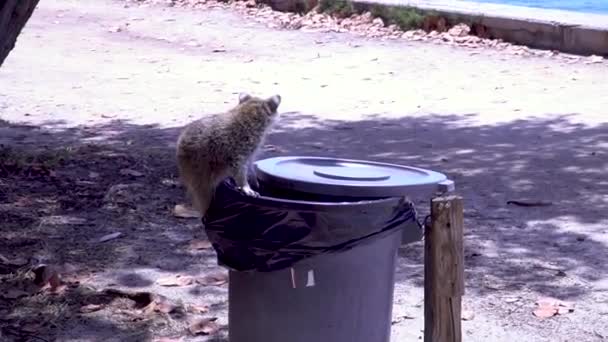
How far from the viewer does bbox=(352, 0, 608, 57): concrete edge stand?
1277 centimetres

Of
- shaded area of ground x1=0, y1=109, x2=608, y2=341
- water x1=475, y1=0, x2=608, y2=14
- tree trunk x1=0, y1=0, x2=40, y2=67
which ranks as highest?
tree trunk x1=0, y1=0, x2=40, y2=67

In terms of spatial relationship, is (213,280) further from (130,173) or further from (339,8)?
(339,8)

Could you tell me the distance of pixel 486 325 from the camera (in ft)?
17.9

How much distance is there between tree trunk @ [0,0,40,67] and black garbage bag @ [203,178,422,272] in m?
2.01

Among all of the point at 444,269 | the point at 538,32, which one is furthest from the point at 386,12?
the point at 444,269

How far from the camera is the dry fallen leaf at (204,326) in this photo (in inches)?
208

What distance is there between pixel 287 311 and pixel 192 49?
9.83 metres

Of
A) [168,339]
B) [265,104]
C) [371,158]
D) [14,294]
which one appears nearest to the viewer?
[265,104]

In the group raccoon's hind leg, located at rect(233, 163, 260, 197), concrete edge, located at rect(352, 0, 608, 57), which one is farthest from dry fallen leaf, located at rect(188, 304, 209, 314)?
concrete edge, located at rect(352, 0, 608, 57)

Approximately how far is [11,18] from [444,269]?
2619 mm

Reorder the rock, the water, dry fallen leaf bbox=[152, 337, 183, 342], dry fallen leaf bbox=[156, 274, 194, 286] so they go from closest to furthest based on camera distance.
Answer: dry fallen leaf bbox=[152, 337, 183, 342]
dry fallen leaf bbox=[156, 274, 194, 286]
the rock
the water

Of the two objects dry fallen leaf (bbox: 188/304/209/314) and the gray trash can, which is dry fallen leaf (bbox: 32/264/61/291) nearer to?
dry fallen leaf (bbox: 188/304/209/314)

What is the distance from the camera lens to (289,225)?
13.1 ft

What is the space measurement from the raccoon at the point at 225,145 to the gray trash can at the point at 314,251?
437 millimetres
